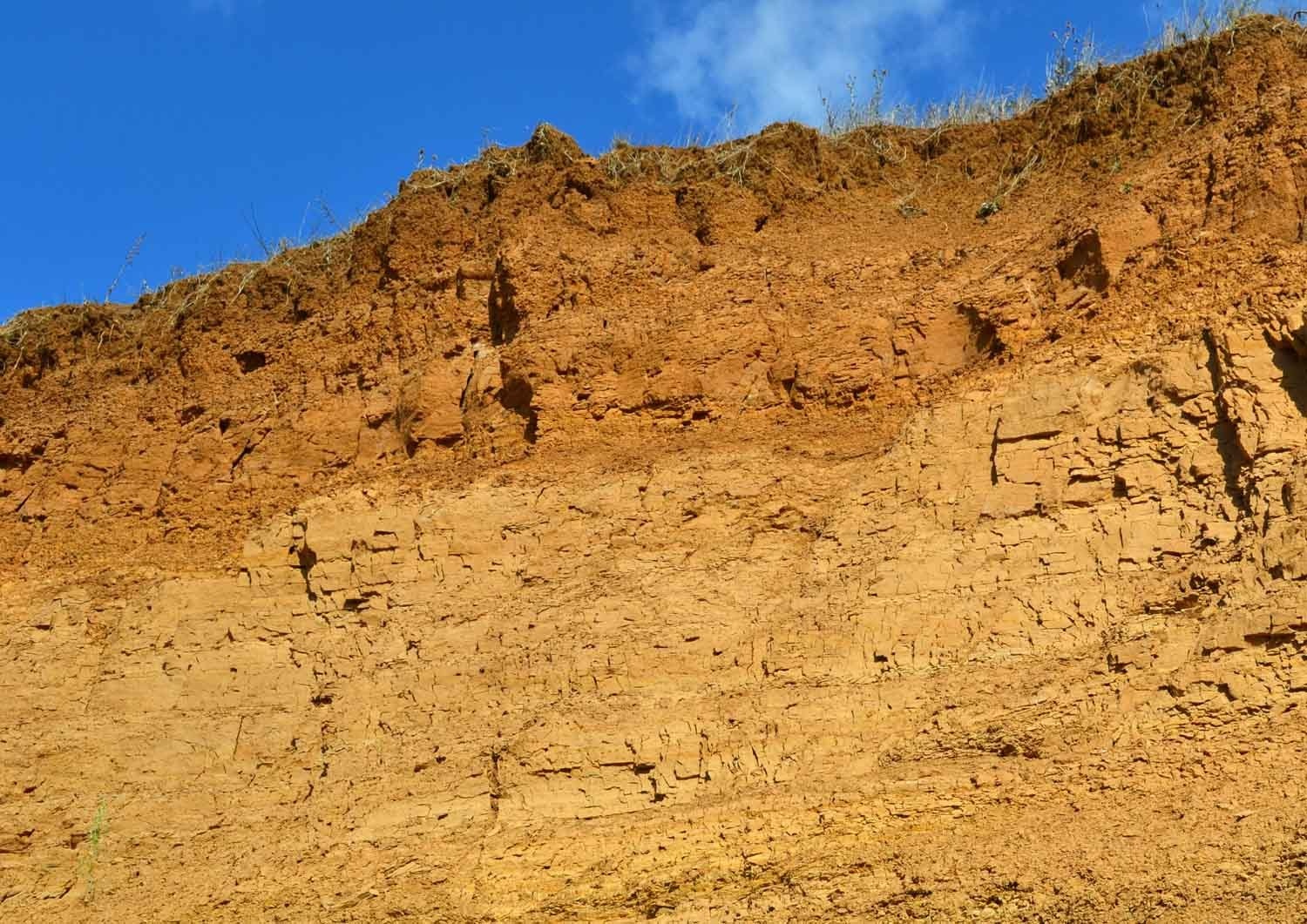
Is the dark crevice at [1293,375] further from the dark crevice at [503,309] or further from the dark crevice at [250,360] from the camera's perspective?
the dark crevice at [250,360]

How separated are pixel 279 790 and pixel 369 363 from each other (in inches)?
161

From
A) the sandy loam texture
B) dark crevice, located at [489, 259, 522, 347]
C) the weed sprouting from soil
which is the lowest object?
the weed sprouting from soil

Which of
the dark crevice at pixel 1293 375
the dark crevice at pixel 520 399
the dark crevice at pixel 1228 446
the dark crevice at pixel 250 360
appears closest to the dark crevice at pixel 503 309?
the dark crevice at pixel 520 399

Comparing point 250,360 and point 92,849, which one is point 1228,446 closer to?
point 92,849

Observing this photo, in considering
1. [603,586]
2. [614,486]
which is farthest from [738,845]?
[614,486]

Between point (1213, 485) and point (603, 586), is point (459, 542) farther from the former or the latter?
point (1213, 485)

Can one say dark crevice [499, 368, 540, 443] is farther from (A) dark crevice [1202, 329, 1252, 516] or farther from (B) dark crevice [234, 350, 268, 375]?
(A) dark crevice [1202, 329, 1252, 516]

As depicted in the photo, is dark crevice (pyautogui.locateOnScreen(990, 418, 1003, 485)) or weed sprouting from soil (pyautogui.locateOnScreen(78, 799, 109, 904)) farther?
weed sprouting from soil (pyautogui.locateOnScreen(78, 799, 109, 904))

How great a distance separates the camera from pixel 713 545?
11516 mm

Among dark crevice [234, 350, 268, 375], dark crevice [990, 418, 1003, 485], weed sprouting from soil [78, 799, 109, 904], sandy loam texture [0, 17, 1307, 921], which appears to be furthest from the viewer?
dark crevice [234, 350, 268, 375]

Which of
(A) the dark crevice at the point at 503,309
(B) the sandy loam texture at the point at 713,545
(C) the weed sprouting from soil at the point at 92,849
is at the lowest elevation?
(C) the weed sprouting from soil at the point at 92,849

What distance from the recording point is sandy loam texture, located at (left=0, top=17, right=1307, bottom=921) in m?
9.53

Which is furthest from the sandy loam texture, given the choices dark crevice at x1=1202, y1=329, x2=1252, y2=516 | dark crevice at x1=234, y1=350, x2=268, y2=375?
dark crevice at x1=234, y1=350, x2=268, y2=375

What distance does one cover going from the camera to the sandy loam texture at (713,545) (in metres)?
9.53
